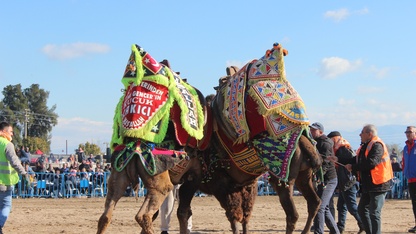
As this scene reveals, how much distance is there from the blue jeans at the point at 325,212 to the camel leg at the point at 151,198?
148 inches

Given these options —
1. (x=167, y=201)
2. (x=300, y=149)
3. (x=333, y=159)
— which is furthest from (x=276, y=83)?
(x=167, y=201)

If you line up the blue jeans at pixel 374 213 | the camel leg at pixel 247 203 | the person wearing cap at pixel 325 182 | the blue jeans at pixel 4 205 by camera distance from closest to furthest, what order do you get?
the blue jeans at pixel 374 213, the blue jeans at pixel 4 205, the camel leg at pixel 247 203, the person wearing cap at pixel 325 182

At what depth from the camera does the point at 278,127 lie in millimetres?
9695

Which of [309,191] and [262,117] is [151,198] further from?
[309,191]

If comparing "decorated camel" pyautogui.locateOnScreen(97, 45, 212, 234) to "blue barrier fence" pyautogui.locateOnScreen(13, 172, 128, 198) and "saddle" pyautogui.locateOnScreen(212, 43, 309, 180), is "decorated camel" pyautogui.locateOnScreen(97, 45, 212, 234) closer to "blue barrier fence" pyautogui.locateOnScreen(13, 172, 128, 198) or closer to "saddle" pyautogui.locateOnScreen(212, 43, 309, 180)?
"saddle" pyautogui.locateOnScreen(212, 43, 309, 180)

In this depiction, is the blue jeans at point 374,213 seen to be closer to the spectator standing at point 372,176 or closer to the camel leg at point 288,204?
the spectator standing at point 372,176

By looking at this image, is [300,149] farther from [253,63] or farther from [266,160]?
[253,63]

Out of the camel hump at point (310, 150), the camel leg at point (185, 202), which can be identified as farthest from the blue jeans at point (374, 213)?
the camel leg at point (185, 202)

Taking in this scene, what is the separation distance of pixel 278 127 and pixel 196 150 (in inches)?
51.8

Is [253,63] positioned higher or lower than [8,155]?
higher

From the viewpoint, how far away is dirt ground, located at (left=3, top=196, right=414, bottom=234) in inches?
499

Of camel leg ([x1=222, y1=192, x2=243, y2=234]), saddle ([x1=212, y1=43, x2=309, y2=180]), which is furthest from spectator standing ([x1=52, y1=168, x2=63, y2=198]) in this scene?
saddle ([x1=212, y1=43, x2=309, y2=180])

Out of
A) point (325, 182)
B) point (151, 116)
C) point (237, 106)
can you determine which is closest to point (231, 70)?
point (237, 106)

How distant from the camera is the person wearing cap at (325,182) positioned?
11.1 metres
